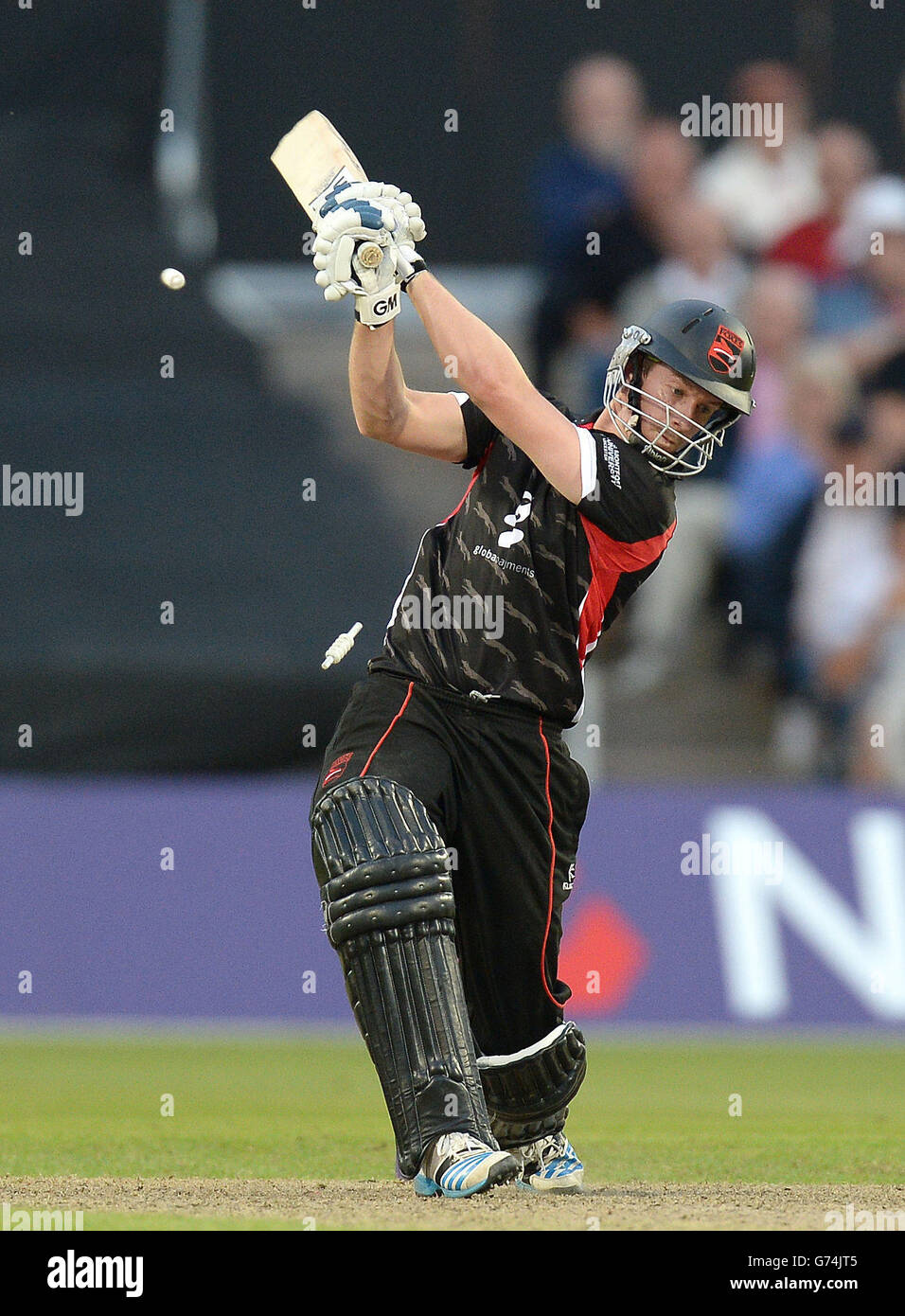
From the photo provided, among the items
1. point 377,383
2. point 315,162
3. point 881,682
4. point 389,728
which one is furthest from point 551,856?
point 881,682

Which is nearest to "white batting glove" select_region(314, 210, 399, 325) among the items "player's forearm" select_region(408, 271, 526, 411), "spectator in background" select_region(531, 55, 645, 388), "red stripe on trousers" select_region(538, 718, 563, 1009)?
"player's forearm" select_region(408, 271, 526, 411)

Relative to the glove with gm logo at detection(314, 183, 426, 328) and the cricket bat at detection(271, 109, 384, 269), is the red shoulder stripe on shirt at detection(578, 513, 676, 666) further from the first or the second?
the cricket bat at detection(271, 109, 384, 269)

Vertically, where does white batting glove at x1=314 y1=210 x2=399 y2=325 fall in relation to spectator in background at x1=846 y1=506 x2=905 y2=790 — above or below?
above

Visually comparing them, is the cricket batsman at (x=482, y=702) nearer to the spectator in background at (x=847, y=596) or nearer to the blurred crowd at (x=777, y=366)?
the blurred crowd at (x=777, y=366)

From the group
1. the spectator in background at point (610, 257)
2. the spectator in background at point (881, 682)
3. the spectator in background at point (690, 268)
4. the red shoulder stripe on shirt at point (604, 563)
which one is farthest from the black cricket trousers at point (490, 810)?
the spectator in background at point (690, 268)

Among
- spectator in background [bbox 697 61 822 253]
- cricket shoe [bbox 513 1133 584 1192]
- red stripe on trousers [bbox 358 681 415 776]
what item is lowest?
cricket shoe [bbox 513 1133 584 1192]

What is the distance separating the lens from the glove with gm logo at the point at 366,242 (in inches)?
196

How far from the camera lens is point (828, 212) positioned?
1197 centimetres

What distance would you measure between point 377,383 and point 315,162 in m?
0.64

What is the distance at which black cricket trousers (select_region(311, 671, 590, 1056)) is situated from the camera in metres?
5.34

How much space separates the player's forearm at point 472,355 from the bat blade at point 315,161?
450mm

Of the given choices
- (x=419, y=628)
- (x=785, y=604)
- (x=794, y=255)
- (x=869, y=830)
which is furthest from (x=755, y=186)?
(x=419, y=628)

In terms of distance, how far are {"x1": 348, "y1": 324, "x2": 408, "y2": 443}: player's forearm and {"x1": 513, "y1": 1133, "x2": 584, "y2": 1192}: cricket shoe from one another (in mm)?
2147

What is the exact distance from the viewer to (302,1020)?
919 centimetres
